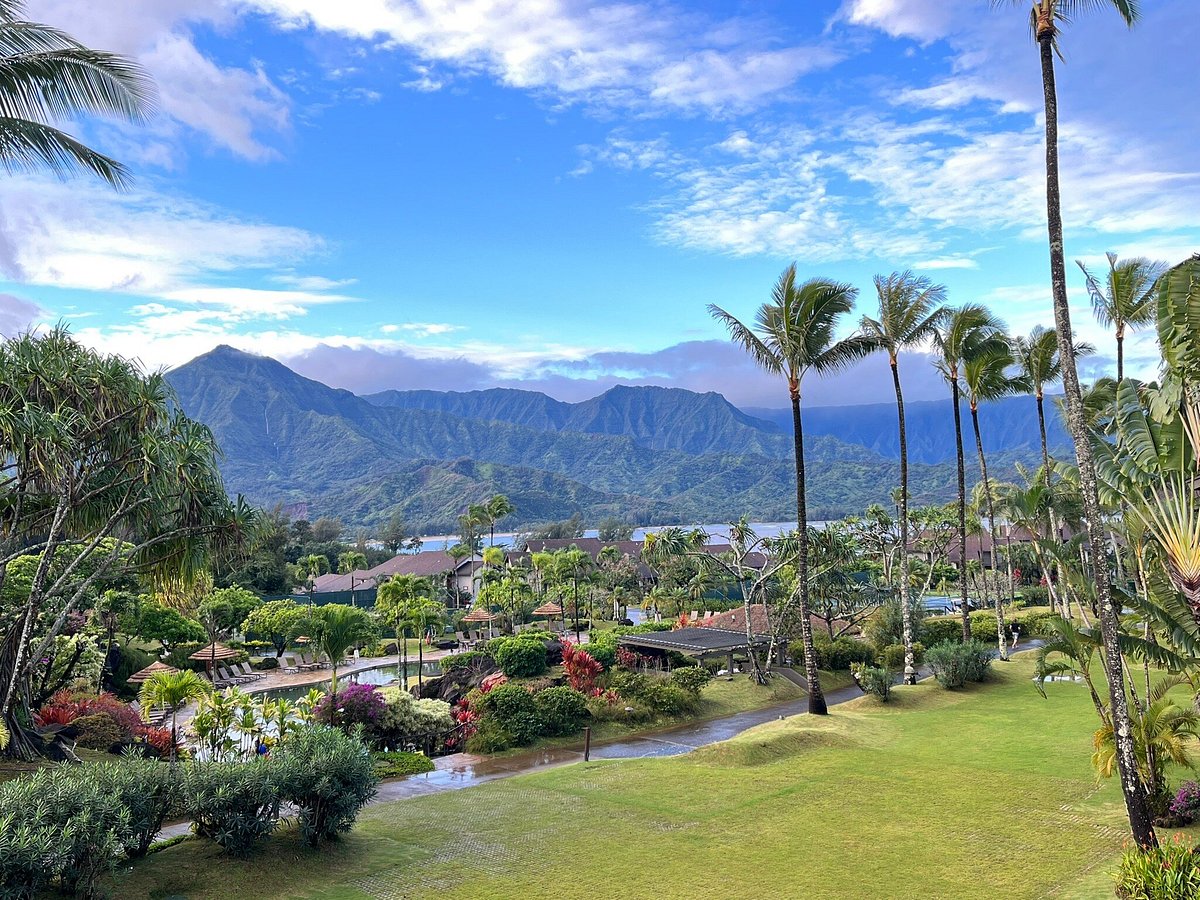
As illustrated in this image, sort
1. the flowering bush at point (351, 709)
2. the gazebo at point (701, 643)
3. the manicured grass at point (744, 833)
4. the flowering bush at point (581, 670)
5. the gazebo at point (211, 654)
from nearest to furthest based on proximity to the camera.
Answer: the manicured grass at point (744, 833) → the flowering bush at point (351, 709) → the flowering bush at point (581, 670) → the gazebo at point (701, 643) → the gazebo at point (211, 654)

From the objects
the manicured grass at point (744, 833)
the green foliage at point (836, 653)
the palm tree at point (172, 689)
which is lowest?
the green foliage at point (836, 653)

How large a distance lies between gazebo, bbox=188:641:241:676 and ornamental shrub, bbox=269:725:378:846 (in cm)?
2375

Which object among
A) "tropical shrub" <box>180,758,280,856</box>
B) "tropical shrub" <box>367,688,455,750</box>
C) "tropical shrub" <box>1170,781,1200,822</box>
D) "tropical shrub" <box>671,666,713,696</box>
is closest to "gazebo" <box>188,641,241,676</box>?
"tropical shrub" <box>367,688,455,750</box>

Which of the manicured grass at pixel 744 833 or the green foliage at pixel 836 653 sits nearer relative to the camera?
the manicured grass at pixel 744 833

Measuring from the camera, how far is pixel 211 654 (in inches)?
1264

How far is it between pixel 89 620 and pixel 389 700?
9.86 metres

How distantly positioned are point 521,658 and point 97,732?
39.4ft

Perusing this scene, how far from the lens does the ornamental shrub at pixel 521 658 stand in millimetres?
25906

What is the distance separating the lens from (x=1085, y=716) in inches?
755

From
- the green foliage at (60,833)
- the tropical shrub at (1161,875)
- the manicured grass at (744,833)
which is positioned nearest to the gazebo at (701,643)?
the manicured grass at (744,833)

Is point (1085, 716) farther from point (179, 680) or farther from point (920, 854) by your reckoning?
point (179, 680)

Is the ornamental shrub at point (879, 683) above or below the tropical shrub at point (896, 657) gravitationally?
above

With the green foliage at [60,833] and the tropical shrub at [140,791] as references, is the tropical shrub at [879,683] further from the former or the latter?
the green foliage at [60,833]

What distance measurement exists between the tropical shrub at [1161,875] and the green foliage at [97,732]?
17874 millimetres
